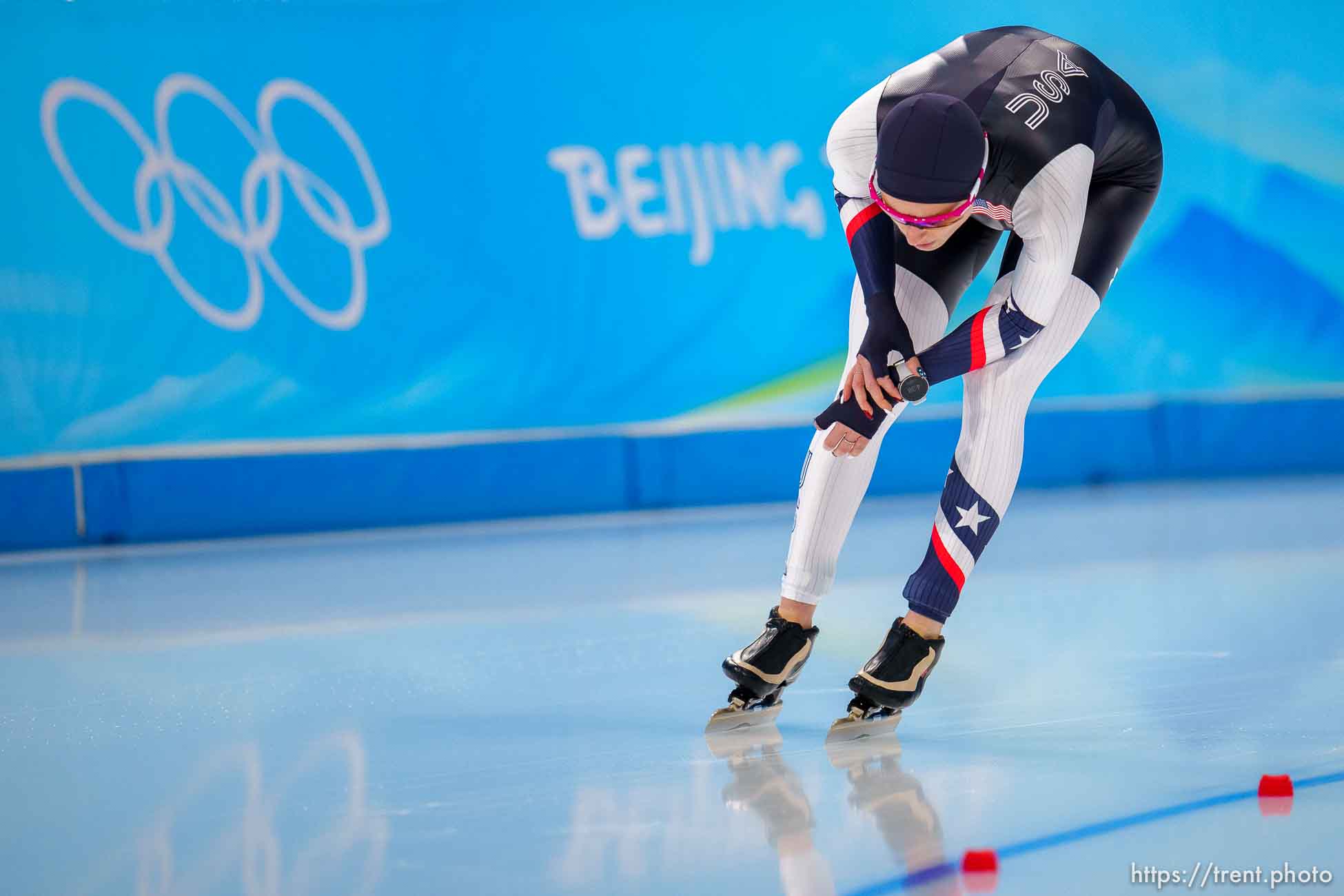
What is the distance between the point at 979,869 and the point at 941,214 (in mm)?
951

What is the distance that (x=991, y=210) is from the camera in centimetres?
214

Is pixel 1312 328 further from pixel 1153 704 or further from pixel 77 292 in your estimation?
pixel 77 292

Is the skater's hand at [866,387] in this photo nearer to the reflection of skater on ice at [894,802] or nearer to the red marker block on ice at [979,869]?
the reflection of skater on ice at [894,802]

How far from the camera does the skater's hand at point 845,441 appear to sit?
2.24 metres

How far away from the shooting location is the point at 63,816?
72.0 inches

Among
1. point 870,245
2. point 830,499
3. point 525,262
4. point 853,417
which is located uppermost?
point 525,262

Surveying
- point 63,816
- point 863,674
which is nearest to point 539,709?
point 863,674

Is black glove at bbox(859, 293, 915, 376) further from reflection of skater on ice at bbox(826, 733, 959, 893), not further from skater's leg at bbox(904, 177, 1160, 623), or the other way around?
reflection of skater on ice at bbox(826, 733, 959, 893)

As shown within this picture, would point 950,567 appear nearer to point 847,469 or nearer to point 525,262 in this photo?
point 847,469

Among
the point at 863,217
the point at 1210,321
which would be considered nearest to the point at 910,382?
the point at 863,217

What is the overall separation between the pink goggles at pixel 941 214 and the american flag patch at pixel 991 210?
0.05 feet

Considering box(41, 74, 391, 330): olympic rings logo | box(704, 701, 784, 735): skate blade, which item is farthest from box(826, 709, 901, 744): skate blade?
box(41, 74, 391, 330): olympic rings logo

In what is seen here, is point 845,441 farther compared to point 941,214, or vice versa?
point 845,441

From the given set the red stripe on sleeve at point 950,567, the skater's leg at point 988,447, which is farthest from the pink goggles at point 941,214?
the red stripe on sleeve at point 950,567
